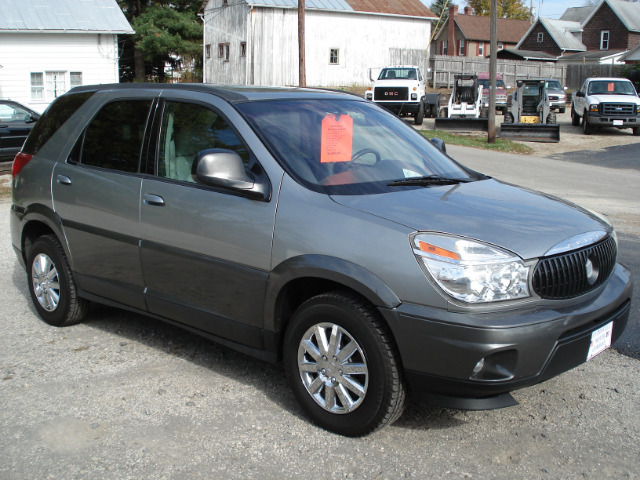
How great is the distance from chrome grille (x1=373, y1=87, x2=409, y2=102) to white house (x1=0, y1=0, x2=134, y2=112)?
1079cm

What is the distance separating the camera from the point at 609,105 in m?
26.9

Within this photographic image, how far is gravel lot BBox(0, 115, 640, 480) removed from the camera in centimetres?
348

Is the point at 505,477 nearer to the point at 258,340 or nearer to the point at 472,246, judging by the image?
the point at 472,246

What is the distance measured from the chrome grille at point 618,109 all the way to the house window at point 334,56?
1930 centimetres

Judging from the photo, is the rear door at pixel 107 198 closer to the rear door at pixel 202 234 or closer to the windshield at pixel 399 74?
the rear door at pixel 202 234

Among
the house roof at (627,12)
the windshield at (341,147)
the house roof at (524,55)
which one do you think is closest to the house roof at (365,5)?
the house roof at (524,55)

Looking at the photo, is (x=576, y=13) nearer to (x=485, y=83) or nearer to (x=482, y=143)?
(x=485, y=83)

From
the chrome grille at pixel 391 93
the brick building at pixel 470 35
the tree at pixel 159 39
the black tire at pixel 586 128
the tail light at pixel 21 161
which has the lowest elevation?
the tail light at pixel 21 161

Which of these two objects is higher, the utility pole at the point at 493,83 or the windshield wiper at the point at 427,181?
the utility pole at the point at 493,83

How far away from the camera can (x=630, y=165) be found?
64.4 ft

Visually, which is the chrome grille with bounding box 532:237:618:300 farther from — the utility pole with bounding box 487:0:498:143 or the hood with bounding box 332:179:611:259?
the utility pole with bounding box 487:0:498:143

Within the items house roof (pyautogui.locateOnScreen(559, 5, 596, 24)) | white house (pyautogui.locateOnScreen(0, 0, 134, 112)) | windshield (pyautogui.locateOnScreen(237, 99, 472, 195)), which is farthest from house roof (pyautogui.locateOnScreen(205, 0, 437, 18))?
house roof (pyautogui.locateOnScreen(559, 5, 596, 24))

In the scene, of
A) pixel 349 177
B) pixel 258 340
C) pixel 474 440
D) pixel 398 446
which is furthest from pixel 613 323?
pixel 258 340

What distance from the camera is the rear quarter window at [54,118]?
550cm
